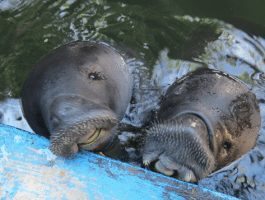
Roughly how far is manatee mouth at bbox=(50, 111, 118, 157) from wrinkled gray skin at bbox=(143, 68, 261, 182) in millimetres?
316

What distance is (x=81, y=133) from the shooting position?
9.77 ft

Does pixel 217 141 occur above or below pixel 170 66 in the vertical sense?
above

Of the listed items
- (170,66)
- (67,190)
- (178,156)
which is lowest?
(170,66)

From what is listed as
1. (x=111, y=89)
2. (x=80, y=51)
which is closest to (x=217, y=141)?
(x=111, y=89)

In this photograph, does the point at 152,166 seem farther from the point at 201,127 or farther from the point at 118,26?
the point at 118,26

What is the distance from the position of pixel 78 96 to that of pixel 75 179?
0.55 metres

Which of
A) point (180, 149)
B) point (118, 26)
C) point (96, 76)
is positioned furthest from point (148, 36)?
point (180, 149)

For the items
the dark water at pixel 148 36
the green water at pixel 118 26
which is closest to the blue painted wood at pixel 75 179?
the dark water at pixel 148 36

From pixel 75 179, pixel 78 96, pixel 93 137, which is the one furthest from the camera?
pixel 78 96

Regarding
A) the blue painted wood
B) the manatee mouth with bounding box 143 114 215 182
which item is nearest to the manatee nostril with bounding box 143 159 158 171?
the manatee mouth with bounding box 143 114 215 182

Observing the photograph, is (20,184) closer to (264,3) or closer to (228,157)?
(228,157)

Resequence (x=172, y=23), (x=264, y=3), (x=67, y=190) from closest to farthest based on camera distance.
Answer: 1. (x=67, y=190)
2. (x=172, y=23)
3. (x=264, y=3)

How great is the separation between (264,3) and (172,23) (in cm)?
117

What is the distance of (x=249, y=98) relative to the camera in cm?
398
